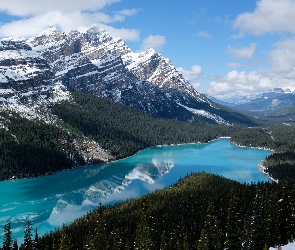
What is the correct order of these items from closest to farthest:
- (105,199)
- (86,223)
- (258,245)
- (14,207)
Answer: (258,245) < (86,223) < (14,207) < (105,199)

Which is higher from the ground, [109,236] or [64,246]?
[64,246]

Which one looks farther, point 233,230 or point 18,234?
point 18,234

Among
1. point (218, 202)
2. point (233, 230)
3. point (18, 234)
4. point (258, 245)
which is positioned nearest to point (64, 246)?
point (233, 230)

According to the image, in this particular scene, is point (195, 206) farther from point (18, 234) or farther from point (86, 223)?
point (18, 234)

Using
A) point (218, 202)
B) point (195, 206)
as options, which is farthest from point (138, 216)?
point (218, 202)

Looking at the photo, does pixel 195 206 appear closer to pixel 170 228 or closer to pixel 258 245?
pixel 170 228

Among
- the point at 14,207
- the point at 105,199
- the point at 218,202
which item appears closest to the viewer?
the point at 218,202
